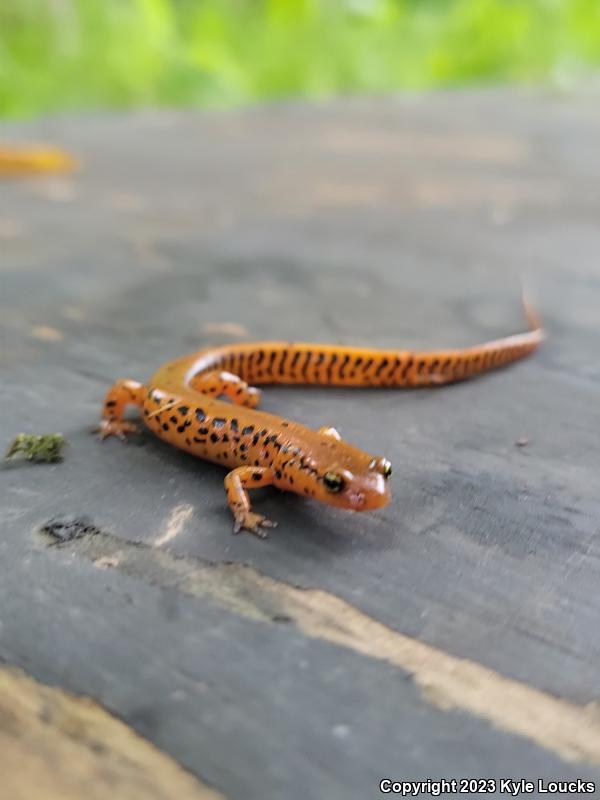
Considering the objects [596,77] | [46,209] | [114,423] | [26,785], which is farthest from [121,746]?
[596,77]

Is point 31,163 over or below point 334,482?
over

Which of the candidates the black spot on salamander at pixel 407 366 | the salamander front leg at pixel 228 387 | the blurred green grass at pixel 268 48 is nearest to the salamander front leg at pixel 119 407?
the salamander front leg at pixel 228 387

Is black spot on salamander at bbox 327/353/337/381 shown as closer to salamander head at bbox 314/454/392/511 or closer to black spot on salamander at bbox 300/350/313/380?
black spot on salamander at bbox 300/350/313/380

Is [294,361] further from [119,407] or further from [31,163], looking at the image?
[31,163]

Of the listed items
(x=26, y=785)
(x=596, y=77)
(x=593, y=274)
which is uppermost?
(x=596, y=77)

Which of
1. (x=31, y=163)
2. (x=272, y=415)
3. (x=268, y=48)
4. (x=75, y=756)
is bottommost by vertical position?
(x=75, y=756)

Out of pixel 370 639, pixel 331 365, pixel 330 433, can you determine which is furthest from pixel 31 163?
pixel 370 639

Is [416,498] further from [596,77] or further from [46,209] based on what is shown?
[596,77]

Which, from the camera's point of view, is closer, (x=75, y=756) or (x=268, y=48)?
(x=75, y=756)
